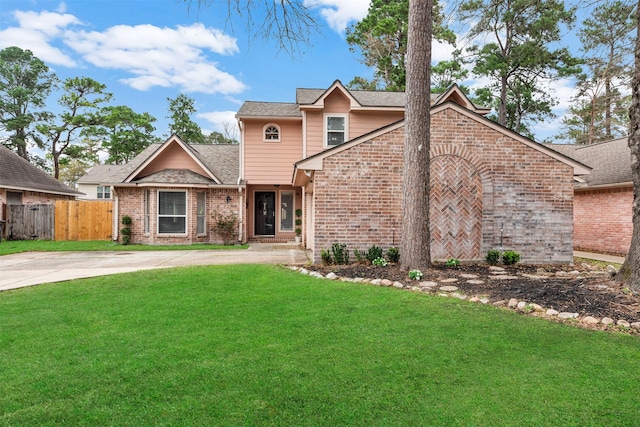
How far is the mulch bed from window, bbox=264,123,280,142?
8.98 meters

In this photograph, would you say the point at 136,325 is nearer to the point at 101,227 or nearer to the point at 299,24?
the point at 299,24

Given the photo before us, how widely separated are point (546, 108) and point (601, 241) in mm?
17409

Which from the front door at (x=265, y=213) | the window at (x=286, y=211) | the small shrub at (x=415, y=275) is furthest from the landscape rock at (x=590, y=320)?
the front door at (x=265, y=213)

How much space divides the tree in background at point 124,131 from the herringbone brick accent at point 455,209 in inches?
1251

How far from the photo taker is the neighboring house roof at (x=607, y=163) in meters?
13.1

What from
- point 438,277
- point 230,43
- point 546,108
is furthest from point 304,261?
point 546,108

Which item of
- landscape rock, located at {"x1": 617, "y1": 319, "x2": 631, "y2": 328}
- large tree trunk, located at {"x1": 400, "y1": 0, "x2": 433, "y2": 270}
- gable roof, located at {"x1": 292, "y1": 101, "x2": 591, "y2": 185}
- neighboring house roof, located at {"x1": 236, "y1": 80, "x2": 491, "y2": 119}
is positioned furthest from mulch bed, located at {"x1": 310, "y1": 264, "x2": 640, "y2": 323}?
neighboring house roof, located at {"x1": 236, "y1": 80, "x2": 491, "y2": 119}

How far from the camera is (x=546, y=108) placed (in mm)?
27281

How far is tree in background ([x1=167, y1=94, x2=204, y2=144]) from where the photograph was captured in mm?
36281

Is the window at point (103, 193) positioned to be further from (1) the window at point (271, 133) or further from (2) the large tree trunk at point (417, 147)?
(2) the large tree trunk at point (417, 147)

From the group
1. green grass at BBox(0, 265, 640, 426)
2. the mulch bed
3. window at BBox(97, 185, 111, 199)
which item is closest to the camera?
green grass at BBox(0, 265, 640, 426)

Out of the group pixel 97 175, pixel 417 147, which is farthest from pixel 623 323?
pixel 97 175

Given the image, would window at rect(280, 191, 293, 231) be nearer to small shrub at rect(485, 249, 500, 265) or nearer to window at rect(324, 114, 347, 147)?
window at rect(324, 114, 347, 147)

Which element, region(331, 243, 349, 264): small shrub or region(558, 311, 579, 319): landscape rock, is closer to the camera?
region(558, 311, 579, 319): landscape rock
